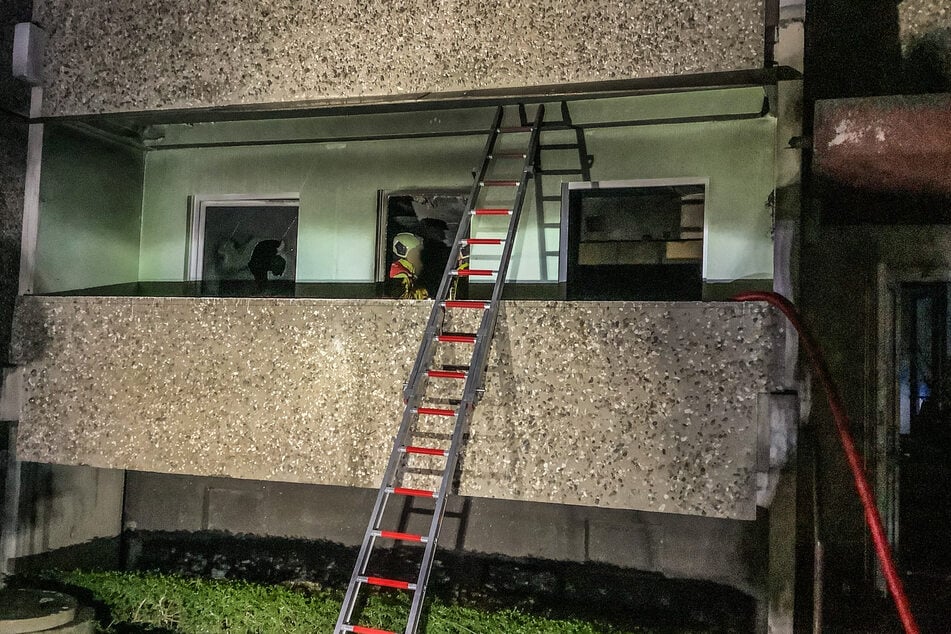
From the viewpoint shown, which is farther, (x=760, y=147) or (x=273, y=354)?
(x=760, y=147)

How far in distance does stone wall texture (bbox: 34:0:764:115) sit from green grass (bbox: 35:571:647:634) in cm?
285

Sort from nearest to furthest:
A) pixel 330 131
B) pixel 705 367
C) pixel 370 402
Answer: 1. pixel 705 367
2. pixel 370 402
3. pixel 330 131

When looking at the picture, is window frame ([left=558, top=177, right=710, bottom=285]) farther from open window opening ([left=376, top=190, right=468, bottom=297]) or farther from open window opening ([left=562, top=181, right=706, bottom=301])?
open window opening ([left=376, top=190, right=468, bottom=297])

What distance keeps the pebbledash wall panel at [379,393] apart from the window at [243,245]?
4.17ft

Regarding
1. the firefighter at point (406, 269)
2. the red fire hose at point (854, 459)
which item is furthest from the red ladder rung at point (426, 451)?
the red fire hose at point (854, 459)

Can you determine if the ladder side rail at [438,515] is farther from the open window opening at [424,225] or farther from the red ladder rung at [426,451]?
the open window opening at [424,225]

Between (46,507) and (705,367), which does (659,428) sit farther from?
(46,507)

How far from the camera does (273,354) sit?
13.0ft

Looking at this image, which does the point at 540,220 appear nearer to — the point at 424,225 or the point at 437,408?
the point at 424,225

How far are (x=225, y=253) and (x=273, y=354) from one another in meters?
1.85

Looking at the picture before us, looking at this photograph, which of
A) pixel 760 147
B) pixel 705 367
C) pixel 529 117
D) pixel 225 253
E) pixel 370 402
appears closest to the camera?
pixel 705 367

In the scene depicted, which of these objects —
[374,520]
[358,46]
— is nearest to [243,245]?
[358,46]

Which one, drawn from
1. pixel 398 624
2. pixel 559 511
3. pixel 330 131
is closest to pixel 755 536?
pixel 559 511

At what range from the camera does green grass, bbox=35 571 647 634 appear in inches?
146
